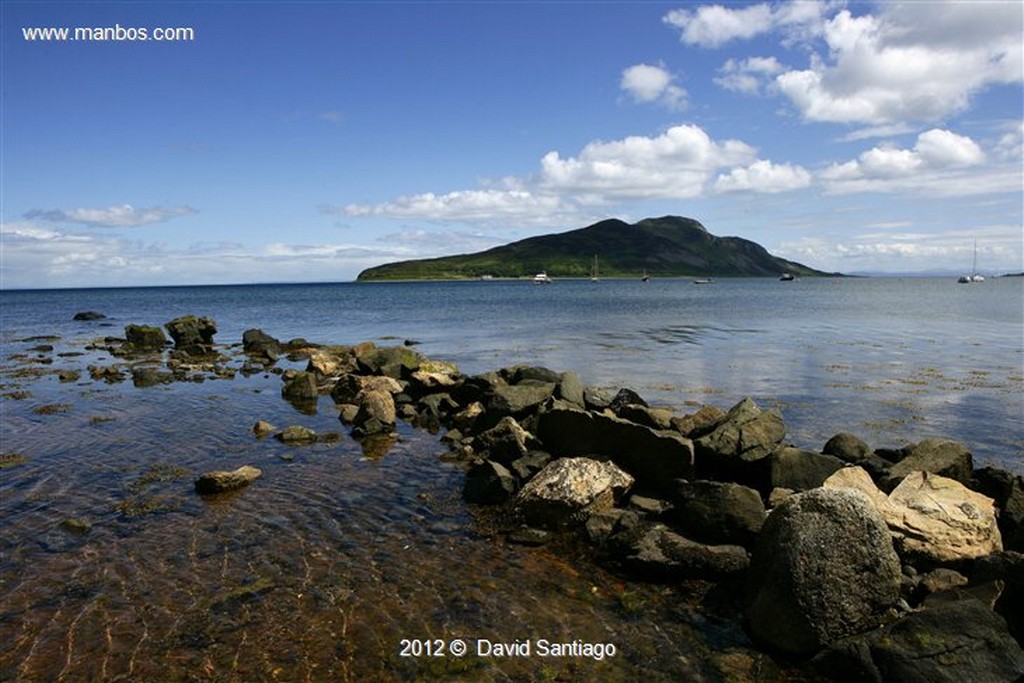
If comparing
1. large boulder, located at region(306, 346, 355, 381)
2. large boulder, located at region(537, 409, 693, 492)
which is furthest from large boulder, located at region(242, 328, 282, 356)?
large boulder, located at region(537, 409, 693, 492)

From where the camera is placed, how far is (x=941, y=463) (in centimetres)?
1581

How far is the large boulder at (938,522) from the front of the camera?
1209 centimetres

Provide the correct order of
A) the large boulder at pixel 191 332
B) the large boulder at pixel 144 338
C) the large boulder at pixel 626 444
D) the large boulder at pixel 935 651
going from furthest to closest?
the large boulder at pixel 144 338, the large boulder at pixel 191 332, the large boulder at pixel 626 444, the large boulder at pixel 935 651

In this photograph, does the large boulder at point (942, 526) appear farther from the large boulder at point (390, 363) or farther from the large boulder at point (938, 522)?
the large boulder at point (390, 363)

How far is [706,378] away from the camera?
35469 millimetres

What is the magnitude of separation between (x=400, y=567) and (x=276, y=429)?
13.2 m

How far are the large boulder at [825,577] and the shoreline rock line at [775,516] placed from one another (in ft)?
0.07

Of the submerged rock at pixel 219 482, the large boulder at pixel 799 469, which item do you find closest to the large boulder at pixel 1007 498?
the large boulder at pixel 799 469

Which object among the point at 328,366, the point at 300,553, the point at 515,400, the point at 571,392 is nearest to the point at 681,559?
the point at 300,553

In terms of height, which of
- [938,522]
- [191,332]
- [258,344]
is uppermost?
[191,332]

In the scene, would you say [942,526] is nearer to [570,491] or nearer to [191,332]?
[570,491]

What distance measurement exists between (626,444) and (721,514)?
3.94 m

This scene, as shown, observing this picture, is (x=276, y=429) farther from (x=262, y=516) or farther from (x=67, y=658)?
(x=67, y=658)

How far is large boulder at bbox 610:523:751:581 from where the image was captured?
1212 cm
